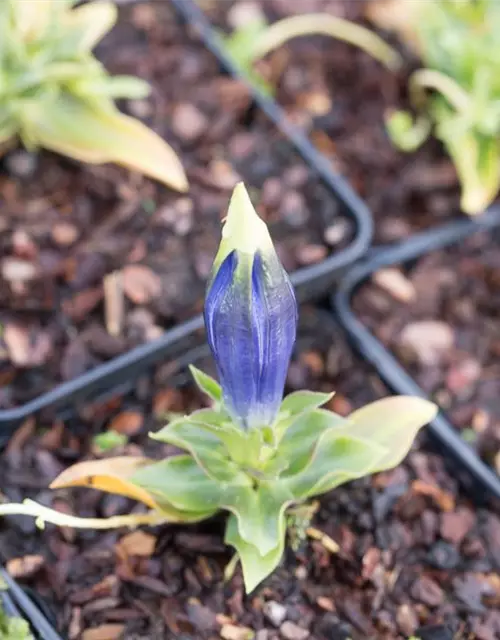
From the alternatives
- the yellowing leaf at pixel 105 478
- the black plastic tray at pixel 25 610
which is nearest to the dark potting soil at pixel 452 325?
the yellowing leaf at pixel 105 478

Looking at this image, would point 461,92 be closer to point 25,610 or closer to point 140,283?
point 140,283

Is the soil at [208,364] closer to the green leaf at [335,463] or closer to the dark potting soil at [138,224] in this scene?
the dark potting soil at [138,224]

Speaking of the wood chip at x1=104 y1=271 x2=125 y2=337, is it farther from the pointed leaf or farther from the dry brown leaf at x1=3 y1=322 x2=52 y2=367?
the pointed leaf

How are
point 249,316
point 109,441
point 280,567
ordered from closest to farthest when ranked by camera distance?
point 249,316 < point 280,567 < point 109,441

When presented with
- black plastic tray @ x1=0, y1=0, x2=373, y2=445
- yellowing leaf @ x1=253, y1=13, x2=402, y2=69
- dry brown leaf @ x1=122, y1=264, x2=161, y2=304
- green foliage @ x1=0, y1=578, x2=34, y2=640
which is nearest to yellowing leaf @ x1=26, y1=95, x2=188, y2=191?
dry brown leaf @ x1=122, y1=264, x2=161, y2=304

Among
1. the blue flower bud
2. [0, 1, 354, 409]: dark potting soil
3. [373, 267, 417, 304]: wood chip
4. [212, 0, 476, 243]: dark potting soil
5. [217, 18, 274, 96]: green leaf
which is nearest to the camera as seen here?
the blue flower bud

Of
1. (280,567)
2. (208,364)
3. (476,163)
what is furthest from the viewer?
(476,163)

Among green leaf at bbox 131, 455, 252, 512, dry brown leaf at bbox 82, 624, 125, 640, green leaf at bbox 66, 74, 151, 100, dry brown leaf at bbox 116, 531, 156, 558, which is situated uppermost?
green leaf at bbox 66, 74, 151, 100

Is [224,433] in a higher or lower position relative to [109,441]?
higher

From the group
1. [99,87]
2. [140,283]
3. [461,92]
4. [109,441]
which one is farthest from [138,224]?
[461,92]
